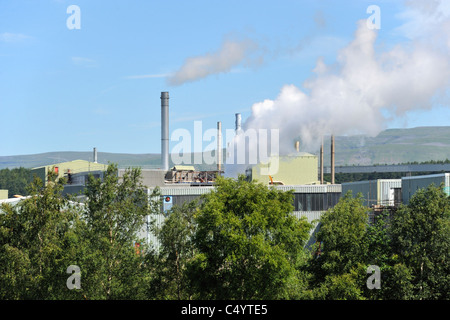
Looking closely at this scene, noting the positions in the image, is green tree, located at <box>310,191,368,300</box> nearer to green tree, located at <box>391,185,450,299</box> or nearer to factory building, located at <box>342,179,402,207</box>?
green tree, located at <box>391,185,450,299</box>

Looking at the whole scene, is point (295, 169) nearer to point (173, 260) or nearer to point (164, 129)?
point (164, 129)

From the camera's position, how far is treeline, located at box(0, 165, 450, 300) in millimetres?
31125

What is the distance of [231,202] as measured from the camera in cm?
3225

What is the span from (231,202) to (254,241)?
2692mm

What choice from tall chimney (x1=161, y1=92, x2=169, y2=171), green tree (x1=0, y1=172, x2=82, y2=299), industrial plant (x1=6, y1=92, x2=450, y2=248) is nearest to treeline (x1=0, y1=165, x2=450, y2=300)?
green tree (x1=0, y1=172, x2=82, y2=299)

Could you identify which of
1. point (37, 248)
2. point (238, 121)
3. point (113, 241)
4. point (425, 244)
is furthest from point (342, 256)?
point (238, 121)

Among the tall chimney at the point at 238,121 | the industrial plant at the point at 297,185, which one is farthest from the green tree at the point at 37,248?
the tall chimney at the point at 238,121

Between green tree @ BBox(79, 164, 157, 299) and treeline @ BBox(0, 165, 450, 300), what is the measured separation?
0.18 feet

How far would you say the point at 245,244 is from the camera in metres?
30.7

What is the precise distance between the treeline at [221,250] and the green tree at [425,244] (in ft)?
0.18

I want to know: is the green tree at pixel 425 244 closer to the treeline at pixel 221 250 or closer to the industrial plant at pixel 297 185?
the treeline at pixel 221 250

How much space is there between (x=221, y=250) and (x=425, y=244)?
11.0 meters
